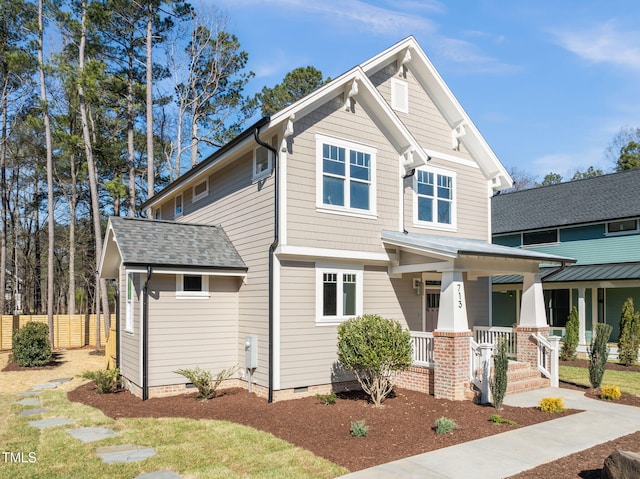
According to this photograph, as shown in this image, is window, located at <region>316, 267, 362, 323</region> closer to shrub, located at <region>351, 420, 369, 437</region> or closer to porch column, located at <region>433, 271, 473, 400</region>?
porch column, located at <region>433, 271, 473, 400</region>

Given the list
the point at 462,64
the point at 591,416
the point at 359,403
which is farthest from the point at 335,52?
the point at 591,416

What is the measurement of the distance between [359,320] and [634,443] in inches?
206

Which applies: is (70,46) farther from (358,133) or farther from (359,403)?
(359,403)

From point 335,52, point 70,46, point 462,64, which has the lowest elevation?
point 462,64

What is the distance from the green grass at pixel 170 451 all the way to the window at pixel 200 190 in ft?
23.4

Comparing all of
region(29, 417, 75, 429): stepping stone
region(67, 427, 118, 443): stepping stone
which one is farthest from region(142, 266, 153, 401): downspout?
region(67, 427, 118, 443): stepping stone

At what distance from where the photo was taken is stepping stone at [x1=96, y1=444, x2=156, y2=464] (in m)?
6.84

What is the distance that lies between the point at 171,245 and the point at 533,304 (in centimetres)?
967

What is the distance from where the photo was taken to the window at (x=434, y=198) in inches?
541

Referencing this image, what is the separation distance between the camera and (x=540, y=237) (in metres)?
22.5

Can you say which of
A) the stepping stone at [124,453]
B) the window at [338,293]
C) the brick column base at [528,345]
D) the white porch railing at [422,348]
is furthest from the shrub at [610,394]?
the stepping stone at [124,453]

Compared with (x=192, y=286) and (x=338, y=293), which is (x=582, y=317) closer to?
(x=338, y=293)

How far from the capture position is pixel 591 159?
154 ft

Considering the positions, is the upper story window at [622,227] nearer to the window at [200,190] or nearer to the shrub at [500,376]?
the shrub at [500,376]
